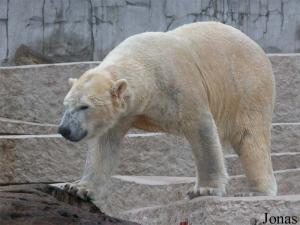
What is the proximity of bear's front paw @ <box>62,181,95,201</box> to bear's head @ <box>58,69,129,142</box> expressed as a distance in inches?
13.9

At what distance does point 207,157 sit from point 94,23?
223 inches

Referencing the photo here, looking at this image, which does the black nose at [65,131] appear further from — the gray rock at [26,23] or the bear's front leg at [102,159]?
the gray rock at [26,23]

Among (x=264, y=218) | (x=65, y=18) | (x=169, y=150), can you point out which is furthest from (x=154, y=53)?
(x=65, y=18)

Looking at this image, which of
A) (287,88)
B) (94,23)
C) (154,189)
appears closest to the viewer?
(154,189)

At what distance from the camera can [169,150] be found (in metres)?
7.14

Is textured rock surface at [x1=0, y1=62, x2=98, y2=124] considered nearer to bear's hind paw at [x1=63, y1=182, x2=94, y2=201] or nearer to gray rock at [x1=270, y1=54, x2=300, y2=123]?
gray rock at [x1=270, y1=54, x2=300, y2=123]

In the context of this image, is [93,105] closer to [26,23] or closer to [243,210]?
[243,210]

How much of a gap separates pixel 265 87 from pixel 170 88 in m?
0.95

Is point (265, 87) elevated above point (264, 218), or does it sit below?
above

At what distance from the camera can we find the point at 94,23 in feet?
35.5

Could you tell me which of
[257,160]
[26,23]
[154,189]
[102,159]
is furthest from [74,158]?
[26,23]

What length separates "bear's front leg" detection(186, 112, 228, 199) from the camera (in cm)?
536

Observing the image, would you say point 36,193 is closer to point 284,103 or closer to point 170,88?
point 170,88

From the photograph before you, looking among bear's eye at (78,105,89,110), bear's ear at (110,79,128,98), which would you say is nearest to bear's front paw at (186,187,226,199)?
bear's ear at (110,79,128,98)
